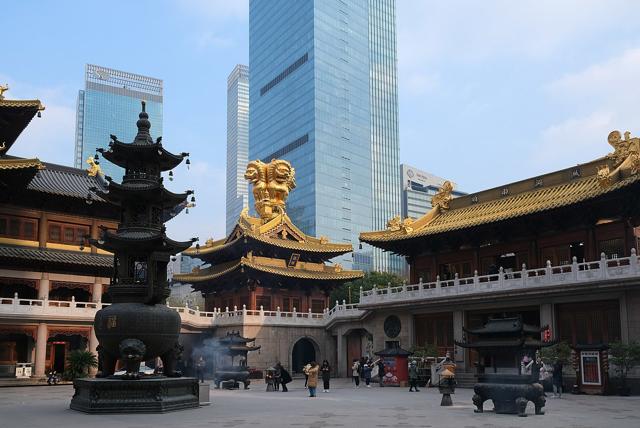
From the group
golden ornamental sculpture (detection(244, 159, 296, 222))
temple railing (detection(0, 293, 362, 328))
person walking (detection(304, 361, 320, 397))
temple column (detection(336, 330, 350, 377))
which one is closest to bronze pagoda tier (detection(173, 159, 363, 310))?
golden ornamental sculpture (detection(244, 159, 296, 222))

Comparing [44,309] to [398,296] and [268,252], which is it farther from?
[398,296]

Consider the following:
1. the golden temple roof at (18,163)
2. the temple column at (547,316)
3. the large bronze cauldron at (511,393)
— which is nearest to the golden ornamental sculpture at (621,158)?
the temple column at (547,316)

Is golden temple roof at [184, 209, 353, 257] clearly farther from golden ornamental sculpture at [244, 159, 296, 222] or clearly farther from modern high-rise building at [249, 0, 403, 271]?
modern high-rise building at [249, 0, 403, 271]

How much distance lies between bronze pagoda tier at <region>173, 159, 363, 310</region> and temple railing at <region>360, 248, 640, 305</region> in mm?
11059

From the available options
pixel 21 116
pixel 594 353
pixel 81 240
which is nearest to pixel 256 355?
pixel 81 240

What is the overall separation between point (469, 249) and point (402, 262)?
337 feet

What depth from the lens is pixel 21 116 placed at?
134 ft

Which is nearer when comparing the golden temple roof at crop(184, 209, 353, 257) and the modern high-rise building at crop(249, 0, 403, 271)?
the golden temple roof at crop(184, 209, 353, 257)

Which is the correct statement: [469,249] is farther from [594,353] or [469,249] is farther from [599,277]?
[594,353]

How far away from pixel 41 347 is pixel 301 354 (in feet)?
69.8

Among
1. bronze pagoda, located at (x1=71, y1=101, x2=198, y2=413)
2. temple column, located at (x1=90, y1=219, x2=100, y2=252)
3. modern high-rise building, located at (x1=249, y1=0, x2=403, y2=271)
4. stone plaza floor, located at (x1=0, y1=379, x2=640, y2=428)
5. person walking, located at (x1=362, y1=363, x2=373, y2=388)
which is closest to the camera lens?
stone plaza floor, located at (x1=0, y1=379, x2=640, y2=428)

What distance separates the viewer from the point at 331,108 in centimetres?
12281

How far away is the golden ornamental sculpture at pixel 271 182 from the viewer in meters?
58.7

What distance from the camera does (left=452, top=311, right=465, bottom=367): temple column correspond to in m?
37.1
